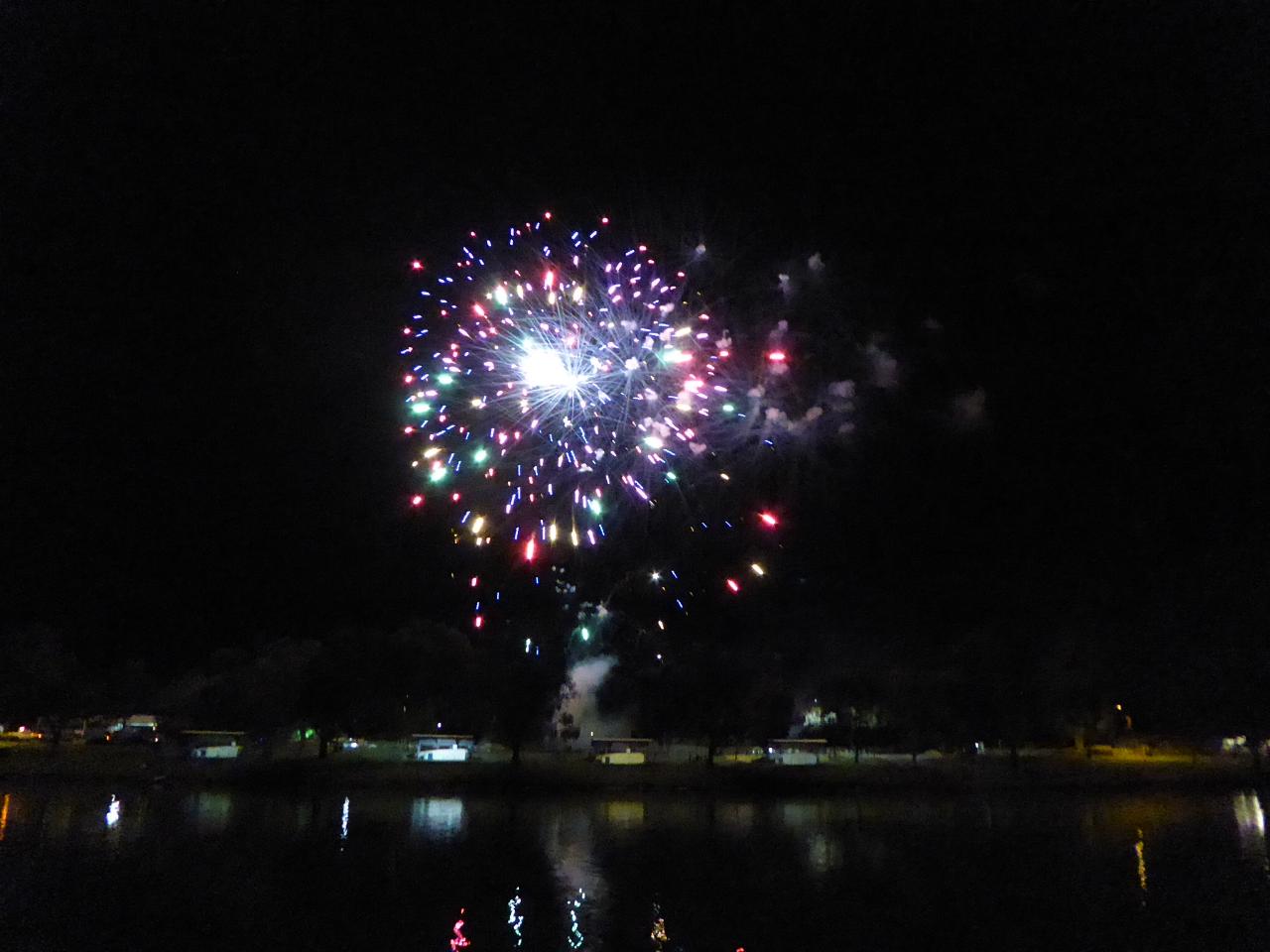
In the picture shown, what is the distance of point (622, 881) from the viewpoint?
49.7 feet

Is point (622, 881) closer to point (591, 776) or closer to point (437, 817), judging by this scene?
point (437, 817)

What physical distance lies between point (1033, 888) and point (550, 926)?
8056 mm

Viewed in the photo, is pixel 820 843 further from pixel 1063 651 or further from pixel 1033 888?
pixel 1063 651

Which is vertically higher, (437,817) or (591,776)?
(591,776)

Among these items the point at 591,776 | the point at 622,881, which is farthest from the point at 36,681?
the point at 622,881

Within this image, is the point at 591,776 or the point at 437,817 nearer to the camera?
the point at 437,817

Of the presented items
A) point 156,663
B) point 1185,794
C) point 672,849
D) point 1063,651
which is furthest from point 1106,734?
point 156,663

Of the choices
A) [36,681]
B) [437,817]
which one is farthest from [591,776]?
[36,681]

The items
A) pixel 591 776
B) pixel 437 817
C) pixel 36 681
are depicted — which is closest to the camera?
pixel 437 817

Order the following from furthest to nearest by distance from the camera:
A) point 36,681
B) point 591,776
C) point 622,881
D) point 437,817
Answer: point 36,681
point 591,776
point 437,817
point 622,881

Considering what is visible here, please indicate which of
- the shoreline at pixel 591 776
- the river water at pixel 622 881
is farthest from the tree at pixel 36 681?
the river water at pixel 622 881

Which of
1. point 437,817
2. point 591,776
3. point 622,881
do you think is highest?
point 591,776

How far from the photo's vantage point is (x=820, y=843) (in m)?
20.2

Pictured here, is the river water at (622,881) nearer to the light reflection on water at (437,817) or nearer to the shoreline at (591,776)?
the light reflection on water at (437,817)
